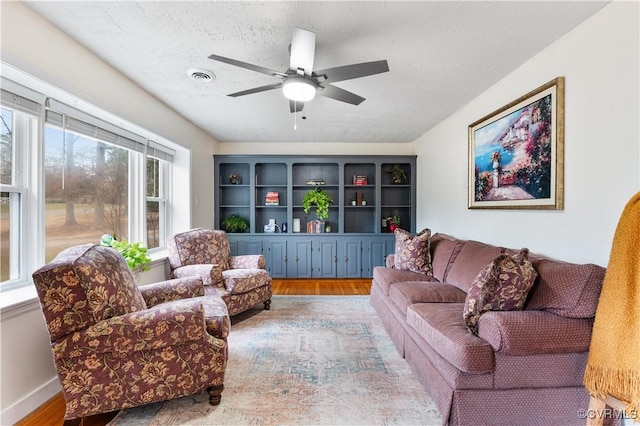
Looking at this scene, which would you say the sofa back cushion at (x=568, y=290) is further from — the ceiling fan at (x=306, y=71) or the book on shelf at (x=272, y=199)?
the book on shelf at (x=272, y=199)

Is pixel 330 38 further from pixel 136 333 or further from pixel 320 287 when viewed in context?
pixel 320 287

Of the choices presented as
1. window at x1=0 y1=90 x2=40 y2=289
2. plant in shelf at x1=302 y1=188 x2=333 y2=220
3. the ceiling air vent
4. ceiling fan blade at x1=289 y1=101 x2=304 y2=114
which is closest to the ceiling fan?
ceiling fan blade at x1=289 y1=101 x2=304 y2=114

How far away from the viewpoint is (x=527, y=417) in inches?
59.9

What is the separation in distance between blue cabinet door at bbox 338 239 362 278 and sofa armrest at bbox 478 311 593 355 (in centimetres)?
Answer: 332

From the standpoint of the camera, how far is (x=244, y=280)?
120 inches

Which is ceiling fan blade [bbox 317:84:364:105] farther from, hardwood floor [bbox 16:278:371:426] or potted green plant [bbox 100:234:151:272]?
hardwood floor [bbox 16:278:371:426]

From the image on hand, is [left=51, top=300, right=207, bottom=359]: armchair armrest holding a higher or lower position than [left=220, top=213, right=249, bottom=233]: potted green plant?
lower

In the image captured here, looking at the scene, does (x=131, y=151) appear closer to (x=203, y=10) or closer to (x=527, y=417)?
(x=203, y=10)

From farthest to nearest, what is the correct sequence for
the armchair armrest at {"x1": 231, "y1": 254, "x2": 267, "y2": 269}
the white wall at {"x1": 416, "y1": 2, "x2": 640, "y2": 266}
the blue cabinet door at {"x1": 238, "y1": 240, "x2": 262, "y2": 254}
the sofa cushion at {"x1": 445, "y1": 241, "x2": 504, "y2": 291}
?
1. the blue cabinet door at {"x1": 238, "y1": 240, "x2": 262, "y2": 254}
2. the armchair armrest at {"x1": 231, "y1": 254, "x2": 267, "y2": 269}
3. the sofa cushion at {"x1": 445, "y1": 241, "x2": 504, "y2": 291}
4. the white wall at {"x1": 416, "y1": 2, "x2": 640, "y2": 266}

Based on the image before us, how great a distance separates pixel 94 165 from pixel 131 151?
0.54 metres

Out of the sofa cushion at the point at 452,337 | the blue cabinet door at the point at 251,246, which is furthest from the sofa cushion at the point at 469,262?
the blue cabinet door at the point at 251,246

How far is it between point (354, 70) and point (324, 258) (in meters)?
3.48

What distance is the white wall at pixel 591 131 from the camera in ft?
5.15

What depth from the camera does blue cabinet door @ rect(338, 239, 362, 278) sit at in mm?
4859
